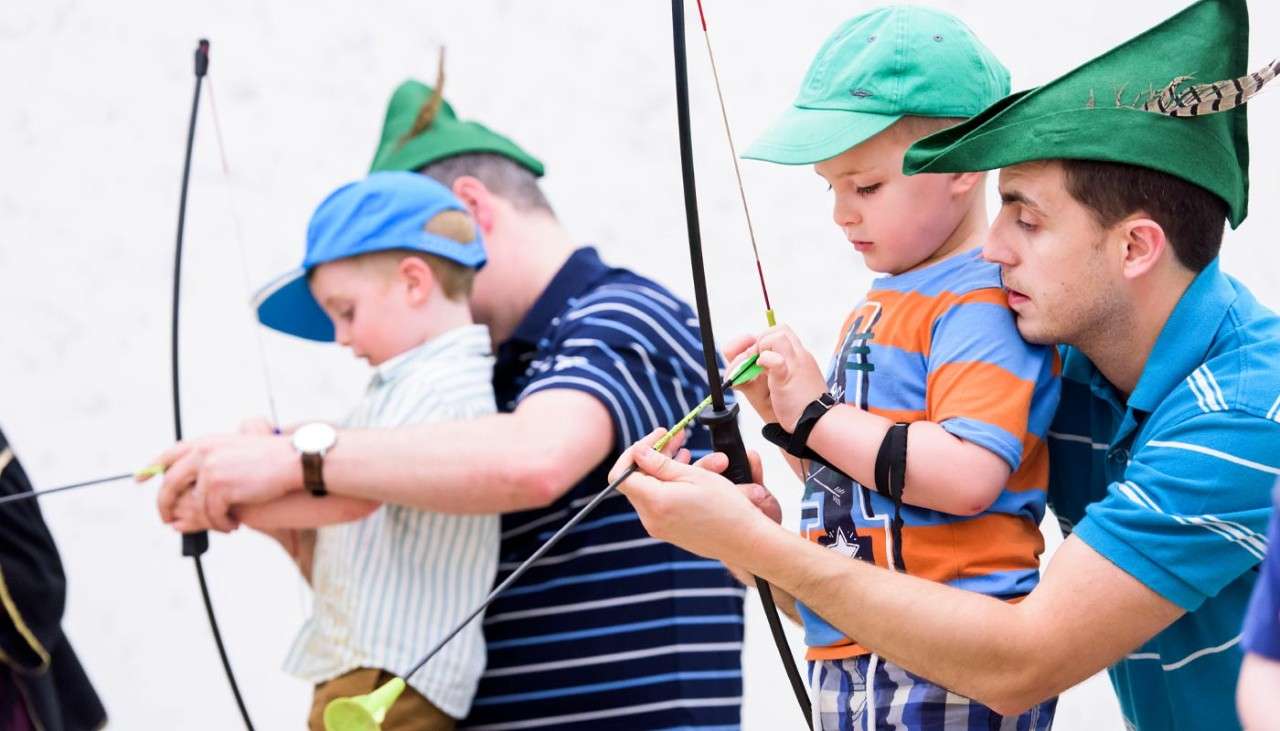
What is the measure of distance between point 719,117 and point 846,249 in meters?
0.32

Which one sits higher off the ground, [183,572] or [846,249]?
[846,249]

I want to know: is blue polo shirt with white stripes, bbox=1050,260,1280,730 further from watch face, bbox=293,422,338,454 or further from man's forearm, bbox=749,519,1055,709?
watch face, bbox=293,422,338,454

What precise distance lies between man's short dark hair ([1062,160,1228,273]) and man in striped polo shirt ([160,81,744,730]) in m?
0.64

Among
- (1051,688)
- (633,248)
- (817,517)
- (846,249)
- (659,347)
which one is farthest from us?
(633,248)

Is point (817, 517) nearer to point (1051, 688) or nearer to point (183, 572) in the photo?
point (1051, 688)

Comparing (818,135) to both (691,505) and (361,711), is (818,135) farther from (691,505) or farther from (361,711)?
(361,711)

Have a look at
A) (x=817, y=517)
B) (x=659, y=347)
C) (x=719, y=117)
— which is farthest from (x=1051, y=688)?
(x=719, y=117)

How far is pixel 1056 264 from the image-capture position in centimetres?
112

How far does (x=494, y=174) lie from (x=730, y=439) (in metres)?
0.91

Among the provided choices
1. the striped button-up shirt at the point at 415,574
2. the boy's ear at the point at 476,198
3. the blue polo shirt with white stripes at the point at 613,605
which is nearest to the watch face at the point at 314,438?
the striped button-up shirt at the point at 415,574

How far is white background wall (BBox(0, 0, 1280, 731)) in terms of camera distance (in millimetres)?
2689

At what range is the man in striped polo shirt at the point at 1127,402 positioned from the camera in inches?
41.6

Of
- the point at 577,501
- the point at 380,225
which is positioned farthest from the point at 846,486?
the point at 380,225

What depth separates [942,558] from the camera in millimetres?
1157
